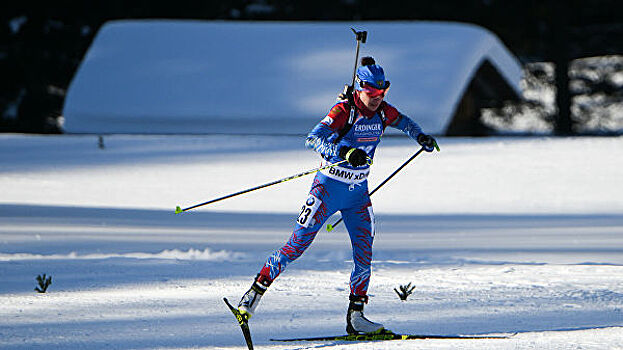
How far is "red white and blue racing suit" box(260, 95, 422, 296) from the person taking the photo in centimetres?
620

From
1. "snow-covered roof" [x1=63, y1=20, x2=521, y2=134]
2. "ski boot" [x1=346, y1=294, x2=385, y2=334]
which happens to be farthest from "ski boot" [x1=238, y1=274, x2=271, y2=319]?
"snow-covered roof" [x1=63, y1=20, x2=521, y2=134]

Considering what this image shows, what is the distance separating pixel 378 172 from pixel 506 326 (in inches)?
434

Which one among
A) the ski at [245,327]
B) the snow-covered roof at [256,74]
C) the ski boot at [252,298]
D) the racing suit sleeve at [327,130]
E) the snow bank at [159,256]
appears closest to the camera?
the ski at [245,327]

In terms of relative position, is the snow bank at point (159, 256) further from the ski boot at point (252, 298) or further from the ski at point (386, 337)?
the ski at point (386, 337)

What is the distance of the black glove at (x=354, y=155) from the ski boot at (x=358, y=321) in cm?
95

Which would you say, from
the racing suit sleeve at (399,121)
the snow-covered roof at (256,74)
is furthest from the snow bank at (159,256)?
the snow-covered roof at (256,74)

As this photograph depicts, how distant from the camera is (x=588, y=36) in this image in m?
33.5

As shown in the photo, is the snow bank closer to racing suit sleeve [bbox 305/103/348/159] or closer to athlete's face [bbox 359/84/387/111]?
racing suit sleeve [bbox 305/103/348/159]

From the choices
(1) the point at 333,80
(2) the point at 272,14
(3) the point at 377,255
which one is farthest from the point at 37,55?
(3) the point at 377,255

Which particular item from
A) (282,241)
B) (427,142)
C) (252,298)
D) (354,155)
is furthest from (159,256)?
(354,155)

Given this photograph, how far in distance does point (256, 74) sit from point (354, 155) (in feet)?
60.2

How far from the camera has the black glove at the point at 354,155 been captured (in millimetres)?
5930

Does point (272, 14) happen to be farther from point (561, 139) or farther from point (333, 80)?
point (561, 139)

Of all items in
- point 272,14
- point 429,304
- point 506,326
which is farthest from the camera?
point 272,14
